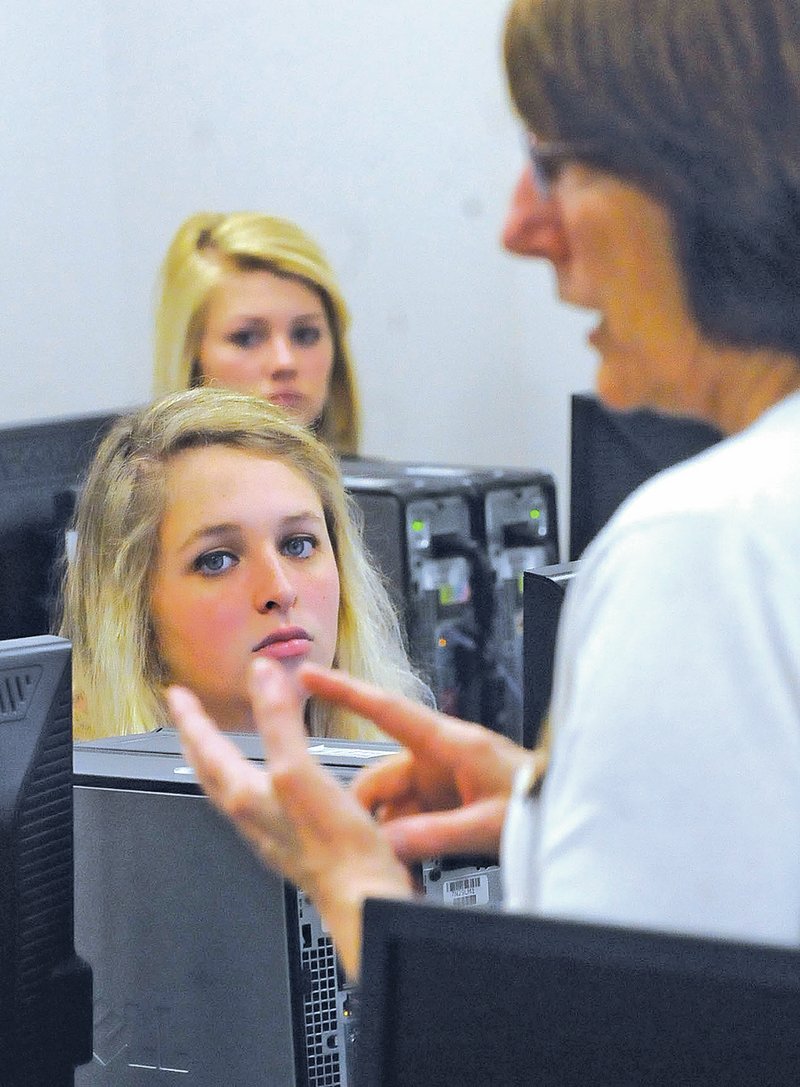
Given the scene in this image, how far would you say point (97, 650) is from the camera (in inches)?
63.0

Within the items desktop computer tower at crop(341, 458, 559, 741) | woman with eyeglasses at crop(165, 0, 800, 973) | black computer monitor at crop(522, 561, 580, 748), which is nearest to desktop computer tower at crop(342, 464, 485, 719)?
desktop computer tower at crop(341, 458, 559, 741)

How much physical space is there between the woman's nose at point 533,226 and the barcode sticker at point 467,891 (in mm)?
522

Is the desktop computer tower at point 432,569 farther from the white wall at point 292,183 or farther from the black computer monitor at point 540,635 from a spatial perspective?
the white wall at point 292,183

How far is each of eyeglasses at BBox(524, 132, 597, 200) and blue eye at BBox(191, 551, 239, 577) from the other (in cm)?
94

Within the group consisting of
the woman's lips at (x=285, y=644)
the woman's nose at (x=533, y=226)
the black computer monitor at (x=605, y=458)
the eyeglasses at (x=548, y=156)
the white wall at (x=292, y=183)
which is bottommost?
the woman's lips at (x=285, y=644)

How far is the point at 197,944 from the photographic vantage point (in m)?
1.05

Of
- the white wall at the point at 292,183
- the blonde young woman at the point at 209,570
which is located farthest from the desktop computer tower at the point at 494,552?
the white wall at the point at 292,183

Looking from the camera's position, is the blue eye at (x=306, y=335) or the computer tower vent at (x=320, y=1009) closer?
the computer tower vent at (x=320, y=1009)

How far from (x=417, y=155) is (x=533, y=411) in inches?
27.1

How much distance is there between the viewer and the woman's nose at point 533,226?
644 millimetres

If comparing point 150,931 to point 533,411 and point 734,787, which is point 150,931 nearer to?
point 734,787

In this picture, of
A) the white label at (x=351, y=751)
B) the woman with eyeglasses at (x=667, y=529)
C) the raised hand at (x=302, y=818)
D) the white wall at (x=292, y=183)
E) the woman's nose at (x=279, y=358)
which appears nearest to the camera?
the woman with eyeglasses at (x=667, y=529)

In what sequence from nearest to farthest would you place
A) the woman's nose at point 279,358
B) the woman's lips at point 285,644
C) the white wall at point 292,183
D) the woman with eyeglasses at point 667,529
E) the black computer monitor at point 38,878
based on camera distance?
the woman with eyeglasses at point 667,529 → the black computer monitor at point 38,878 → the woman's lips at point 285,644 → the woman's nose at point 279,358 → the white wall at point 292,183

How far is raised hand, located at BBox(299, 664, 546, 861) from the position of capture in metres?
0.69
